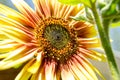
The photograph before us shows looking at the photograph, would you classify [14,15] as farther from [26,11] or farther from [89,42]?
[89,42]

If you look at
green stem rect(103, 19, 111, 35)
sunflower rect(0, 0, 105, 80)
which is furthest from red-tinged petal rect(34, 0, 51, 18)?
green stem rect(103, 19, 111, 35)

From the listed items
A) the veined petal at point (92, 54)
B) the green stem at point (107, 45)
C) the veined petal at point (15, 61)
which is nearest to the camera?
the green stem at point (107, 45)

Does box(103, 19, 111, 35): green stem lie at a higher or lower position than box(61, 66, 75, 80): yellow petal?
higher

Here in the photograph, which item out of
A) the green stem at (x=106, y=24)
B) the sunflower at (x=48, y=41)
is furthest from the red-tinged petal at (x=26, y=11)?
the green stem at (x=106, y=24)

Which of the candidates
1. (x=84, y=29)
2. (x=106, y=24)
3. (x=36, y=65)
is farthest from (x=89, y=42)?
(x=106, y=24)

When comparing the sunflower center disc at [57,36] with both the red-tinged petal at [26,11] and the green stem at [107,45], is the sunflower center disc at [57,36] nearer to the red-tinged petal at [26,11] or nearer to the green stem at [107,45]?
the red-tinged petal at [26,11]

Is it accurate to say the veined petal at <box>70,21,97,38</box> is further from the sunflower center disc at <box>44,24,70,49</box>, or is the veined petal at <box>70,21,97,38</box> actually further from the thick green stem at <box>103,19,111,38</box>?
the thick green stem at <box>103,19,111,38</box>

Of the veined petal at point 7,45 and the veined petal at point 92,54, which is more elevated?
the veined petal at point 7,45

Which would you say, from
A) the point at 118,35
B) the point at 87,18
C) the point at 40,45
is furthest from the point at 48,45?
the point at 118,35
